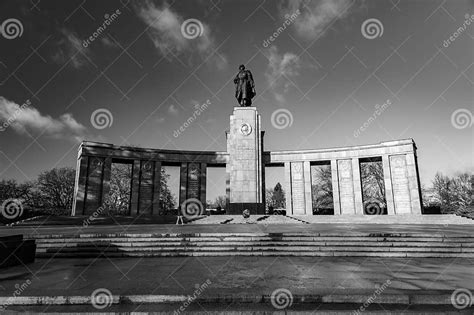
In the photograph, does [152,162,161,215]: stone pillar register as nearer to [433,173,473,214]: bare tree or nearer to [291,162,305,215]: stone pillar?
[291,162,305,215]: stone pillar

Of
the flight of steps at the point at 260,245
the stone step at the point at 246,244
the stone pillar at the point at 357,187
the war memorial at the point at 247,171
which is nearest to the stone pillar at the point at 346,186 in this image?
the war memorial at the point at 247,171

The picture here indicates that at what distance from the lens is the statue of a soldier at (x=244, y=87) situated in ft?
99.3

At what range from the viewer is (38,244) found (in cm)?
938

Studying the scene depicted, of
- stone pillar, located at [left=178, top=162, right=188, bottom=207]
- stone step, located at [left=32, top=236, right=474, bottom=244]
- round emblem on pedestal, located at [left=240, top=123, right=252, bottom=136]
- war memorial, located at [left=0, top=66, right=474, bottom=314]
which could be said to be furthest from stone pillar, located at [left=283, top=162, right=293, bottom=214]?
stone step, located at [left=32, top=236, right=474, bottom=244]

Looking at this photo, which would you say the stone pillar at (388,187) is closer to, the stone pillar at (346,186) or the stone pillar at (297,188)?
the stone pillar at (346,186)

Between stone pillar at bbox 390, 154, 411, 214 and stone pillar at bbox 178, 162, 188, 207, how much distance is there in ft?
83.0

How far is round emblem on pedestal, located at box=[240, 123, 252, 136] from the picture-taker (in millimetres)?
29617

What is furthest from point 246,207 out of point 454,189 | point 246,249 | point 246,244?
point 454,189

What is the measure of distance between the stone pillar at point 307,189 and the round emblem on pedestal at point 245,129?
397 inches

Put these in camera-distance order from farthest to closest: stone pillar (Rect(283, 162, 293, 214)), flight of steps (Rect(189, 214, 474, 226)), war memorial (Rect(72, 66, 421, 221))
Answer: stone pillar (Rect(283, 162, 293, 214)) < war memorial (Rect(72, 66, 421, 221)) < flight of steps (Rect(189, 214, 474, 226))

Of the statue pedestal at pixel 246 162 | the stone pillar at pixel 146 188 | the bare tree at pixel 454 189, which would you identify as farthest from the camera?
the bare tree at pixel 454 189

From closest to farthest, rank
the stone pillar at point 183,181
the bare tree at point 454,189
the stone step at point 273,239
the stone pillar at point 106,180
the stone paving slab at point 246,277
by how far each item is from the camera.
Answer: the stone paving slab at point 246,277 < the stone step at point 273,239 < the stone pillar at point 106,180 < the stone pillar at point 183,181 < the bare tree at point 454,189

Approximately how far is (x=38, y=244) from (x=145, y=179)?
939 inches

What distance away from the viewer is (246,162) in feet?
94.3
